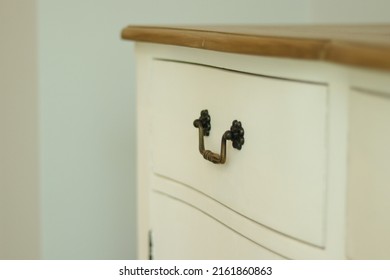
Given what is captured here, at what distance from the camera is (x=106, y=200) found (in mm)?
1596

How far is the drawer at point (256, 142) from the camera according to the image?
73 centimetres

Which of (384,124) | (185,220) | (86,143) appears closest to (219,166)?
(185,220)

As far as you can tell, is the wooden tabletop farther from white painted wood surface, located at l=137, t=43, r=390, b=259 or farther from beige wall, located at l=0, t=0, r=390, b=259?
beige wall, located at l=0, t=0, r=390, b=259

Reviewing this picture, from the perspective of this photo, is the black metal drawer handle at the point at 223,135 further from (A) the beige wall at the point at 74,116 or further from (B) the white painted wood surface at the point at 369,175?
(A) the beige wall at the point at 74,116

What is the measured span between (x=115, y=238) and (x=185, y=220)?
0.60 m

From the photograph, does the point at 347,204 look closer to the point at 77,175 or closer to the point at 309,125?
the point at 309,125

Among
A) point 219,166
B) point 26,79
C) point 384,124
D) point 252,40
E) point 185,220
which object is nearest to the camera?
point 384,124

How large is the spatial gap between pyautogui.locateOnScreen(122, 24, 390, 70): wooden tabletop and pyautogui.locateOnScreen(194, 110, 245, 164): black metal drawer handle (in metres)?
0.09

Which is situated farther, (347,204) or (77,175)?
(77,175)

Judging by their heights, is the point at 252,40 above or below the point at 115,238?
above

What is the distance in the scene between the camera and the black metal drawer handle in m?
0.85

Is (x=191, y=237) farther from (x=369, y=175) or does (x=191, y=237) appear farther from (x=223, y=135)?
(x=369, y=175)

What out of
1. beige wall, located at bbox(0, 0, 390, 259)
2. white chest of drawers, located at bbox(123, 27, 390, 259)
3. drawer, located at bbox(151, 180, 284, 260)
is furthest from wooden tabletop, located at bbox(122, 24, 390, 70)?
beige wall, located at bbox(0, 0, 390, 259)

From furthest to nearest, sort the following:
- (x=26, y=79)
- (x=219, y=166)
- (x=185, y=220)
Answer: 1. (x=26, y=79)
2. (x=185, y=220)
3. (x=219, y=166)
